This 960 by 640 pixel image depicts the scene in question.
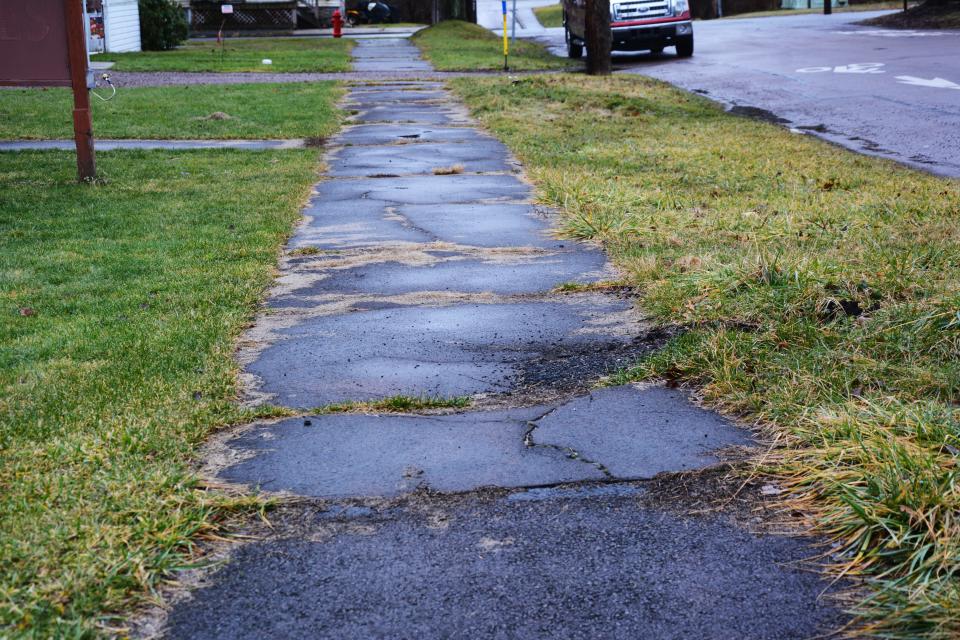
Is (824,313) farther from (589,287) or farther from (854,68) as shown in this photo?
(854,68)

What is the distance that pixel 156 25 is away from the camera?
33344mm

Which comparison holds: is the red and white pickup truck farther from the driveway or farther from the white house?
the white house

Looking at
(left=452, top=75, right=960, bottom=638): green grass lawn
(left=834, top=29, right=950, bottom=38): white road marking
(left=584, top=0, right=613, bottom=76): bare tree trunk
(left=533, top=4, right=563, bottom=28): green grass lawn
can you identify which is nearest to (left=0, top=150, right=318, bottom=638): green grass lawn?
(left=452, top=75, right=960, bottom=638): green grass lawn

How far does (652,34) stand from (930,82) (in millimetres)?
9370

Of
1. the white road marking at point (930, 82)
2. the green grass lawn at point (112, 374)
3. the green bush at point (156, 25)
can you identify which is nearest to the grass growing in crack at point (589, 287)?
the green grass lawn at point (112, 374)

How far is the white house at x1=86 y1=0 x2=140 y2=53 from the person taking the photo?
29.5 meters

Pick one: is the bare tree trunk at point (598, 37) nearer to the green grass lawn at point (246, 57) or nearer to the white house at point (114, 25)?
the green grass lawn at point (246, 57)

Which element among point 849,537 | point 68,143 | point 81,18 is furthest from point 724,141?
point 849,537

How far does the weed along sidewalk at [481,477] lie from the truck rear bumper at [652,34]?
1914 cm

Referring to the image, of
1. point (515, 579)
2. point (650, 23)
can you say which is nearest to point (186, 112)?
point (650, 23)

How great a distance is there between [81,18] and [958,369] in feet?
27.4

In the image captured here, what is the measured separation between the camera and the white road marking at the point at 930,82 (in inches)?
624

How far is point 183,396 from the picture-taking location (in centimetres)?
434

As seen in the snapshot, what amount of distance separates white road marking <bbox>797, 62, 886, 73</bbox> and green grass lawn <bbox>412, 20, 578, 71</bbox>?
6631mm
